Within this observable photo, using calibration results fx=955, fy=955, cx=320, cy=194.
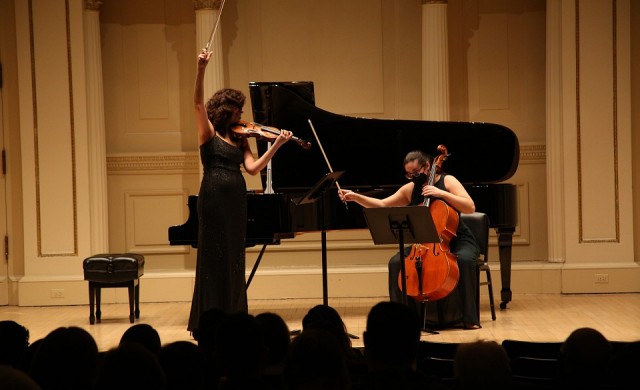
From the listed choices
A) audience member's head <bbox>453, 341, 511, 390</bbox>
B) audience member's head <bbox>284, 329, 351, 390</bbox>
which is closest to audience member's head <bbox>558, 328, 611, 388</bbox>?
audience member's head <bbox>453, 341, 511, 390</bbox>

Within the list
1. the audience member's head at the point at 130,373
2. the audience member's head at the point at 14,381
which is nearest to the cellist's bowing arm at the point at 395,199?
the audience member's head at the point at 130,373

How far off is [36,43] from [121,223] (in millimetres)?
1747

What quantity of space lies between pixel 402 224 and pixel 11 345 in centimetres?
274

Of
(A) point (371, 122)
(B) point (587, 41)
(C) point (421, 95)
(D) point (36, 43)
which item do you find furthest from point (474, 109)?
(D) point (36, 43)

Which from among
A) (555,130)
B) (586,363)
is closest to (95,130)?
(555,130)

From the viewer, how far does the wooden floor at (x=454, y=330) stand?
20.2ft

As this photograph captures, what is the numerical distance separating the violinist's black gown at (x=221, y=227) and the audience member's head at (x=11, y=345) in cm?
243

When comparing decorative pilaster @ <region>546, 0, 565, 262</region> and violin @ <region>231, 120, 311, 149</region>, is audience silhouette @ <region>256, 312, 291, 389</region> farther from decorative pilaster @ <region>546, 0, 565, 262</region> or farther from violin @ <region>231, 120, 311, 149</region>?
decorative pilaster @ <region>546, 0, 565, 262</region>

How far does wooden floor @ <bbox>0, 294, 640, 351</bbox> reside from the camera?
20.2 ft

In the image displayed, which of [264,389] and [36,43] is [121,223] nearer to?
[36,43]

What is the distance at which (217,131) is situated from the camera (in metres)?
5.55

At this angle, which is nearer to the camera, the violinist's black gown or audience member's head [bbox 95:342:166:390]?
audience member's head [bbox 95:342:166:390]

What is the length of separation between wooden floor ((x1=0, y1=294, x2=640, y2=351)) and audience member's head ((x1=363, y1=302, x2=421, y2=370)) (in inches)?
118

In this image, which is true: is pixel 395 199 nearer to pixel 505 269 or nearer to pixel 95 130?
pixel 505 269
